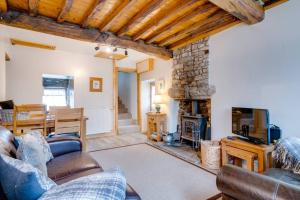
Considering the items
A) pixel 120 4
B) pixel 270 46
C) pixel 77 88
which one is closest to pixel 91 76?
pixel 77 88

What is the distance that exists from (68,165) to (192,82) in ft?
10.2

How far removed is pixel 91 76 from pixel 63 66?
0.83 m

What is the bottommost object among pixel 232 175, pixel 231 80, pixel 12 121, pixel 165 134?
pixel 165 134

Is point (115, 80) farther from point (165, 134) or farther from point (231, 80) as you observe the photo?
point (231, 80)

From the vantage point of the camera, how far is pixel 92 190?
793mm

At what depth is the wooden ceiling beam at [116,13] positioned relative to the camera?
99.7 inches

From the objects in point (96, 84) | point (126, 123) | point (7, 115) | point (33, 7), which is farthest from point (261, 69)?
point (126, 123)

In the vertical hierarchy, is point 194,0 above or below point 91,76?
above

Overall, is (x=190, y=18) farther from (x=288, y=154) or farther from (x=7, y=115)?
(x=7, y=115)

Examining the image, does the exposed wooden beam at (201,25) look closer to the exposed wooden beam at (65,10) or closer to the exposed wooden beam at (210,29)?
the exposed wooden beam at (210,29)

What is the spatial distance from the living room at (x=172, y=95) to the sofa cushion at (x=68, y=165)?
0.01 m

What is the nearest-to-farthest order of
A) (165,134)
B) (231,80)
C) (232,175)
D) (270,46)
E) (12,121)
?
(232,175) → (270,46) → (12,121) → (231,80) → (165,134)

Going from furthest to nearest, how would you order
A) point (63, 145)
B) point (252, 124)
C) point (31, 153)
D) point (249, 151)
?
1. point (252, 124)
2. point (249, 151)
3. point (63, 145)
4. point (31, 153)

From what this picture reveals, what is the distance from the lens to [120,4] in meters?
2.67
